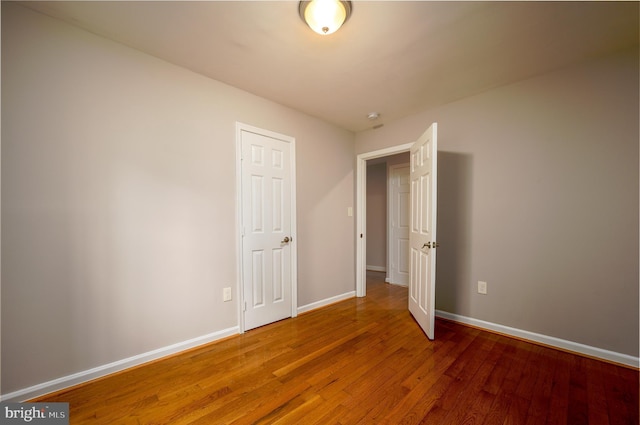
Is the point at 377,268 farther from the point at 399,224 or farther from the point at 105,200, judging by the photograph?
the point at 105,200

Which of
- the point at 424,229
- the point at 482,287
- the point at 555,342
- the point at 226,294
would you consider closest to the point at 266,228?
the point at 226,294

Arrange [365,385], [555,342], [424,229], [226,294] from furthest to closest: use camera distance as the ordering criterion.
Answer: [424,229] → [226,294] → [555,342] → [365,385]

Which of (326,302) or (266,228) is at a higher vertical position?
(266,228)

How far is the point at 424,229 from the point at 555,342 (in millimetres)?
1435

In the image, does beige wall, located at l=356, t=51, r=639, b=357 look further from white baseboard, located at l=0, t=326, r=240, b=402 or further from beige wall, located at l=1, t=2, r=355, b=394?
white baseboard, located at l=0, t=326, r=240, b=402

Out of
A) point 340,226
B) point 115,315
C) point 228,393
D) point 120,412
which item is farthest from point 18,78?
point 340,226

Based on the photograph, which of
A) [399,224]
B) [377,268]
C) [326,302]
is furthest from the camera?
[377,268]

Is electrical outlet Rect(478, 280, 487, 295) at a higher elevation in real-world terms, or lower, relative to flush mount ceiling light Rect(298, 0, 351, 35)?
lower

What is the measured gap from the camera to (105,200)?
1857mm

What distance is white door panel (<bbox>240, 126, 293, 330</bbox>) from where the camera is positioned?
262 centimetres

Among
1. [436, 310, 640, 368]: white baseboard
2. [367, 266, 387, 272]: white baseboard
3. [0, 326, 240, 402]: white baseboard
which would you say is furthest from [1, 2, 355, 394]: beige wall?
[367, 266, 387, 272]: white baseboard

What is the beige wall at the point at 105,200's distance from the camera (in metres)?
1.58
